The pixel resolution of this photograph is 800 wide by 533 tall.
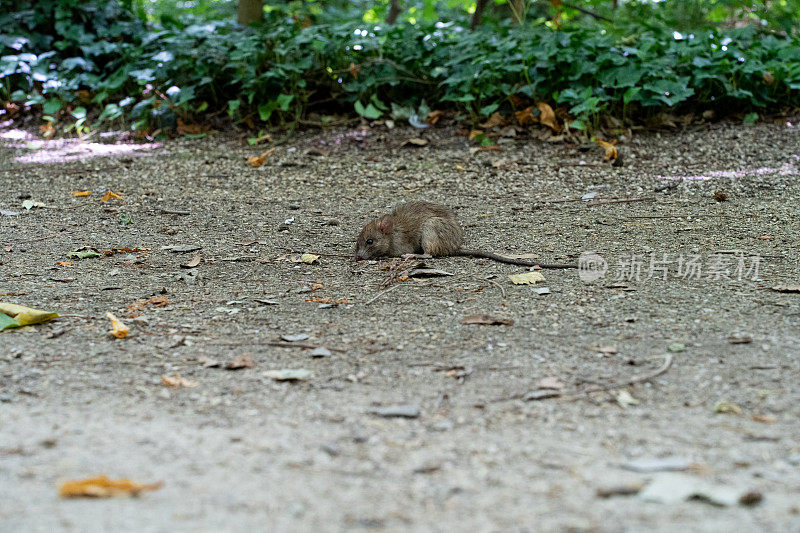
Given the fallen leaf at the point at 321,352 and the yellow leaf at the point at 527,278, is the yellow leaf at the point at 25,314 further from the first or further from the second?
the yellow leaf at the point at 527,278

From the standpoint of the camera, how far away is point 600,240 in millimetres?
5781

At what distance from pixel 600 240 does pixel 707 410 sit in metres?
2.81

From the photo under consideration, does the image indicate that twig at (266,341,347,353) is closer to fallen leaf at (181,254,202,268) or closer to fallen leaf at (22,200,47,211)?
fallen leaf at (181,254,202,268)

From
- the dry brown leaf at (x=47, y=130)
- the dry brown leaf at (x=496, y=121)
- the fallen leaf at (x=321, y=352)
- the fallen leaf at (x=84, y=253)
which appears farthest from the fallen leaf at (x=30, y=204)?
the dry brown leaf at (x=496, y=121)

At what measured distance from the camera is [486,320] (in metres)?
4.19

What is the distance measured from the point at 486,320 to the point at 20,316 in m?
2.52

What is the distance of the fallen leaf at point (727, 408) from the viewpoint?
3072 millimetres

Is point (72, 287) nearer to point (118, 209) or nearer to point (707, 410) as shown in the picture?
point (118, 209)

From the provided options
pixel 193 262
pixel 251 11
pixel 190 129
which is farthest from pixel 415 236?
pixel 251 11

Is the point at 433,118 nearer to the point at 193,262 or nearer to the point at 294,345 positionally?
the point at 193,262

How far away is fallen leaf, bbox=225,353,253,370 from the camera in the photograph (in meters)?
3.62

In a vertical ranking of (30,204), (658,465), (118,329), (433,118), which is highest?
(433,118)

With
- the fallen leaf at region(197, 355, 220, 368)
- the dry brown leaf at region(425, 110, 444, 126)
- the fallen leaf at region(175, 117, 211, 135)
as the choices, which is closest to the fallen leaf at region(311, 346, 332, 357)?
the fallen leaf at region(197, 355, 220, 368)

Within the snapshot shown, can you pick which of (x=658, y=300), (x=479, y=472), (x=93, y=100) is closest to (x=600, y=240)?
(x=658, y=300)
